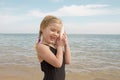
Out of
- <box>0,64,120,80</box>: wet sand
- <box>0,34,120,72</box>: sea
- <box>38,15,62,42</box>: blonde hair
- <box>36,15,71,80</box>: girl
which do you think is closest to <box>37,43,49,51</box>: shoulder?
<box>36,15,71,80</box>: girl

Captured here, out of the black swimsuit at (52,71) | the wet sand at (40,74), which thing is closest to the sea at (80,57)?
the wet sand at (40,74)

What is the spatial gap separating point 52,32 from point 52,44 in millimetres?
157

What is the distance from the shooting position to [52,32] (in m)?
3.13

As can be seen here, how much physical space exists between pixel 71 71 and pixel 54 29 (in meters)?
6.69

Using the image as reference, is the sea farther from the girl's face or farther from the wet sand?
the girl's face

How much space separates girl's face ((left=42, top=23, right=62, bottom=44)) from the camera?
313 centimetres

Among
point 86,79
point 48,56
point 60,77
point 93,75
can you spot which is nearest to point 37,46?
point 48,56

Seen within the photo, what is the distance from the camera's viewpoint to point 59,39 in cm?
316

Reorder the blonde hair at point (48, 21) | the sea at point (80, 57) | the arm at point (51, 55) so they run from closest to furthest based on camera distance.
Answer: the arm at point (51, 55)
the blonde hair at point (48, 21)
the sea at point (80, 57)

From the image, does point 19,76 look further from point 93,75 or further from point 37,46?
point 37,46

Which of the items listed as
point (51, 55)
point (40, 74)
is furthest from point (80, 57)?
point (51, 55)

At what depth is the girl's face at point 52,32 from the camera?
313cm

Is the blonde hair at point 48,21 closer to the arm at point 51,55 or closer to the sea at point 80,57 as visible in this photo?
the arm at point 51,55

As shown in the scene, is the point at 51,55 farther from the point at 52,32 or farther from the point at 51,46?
the point at 52,32
